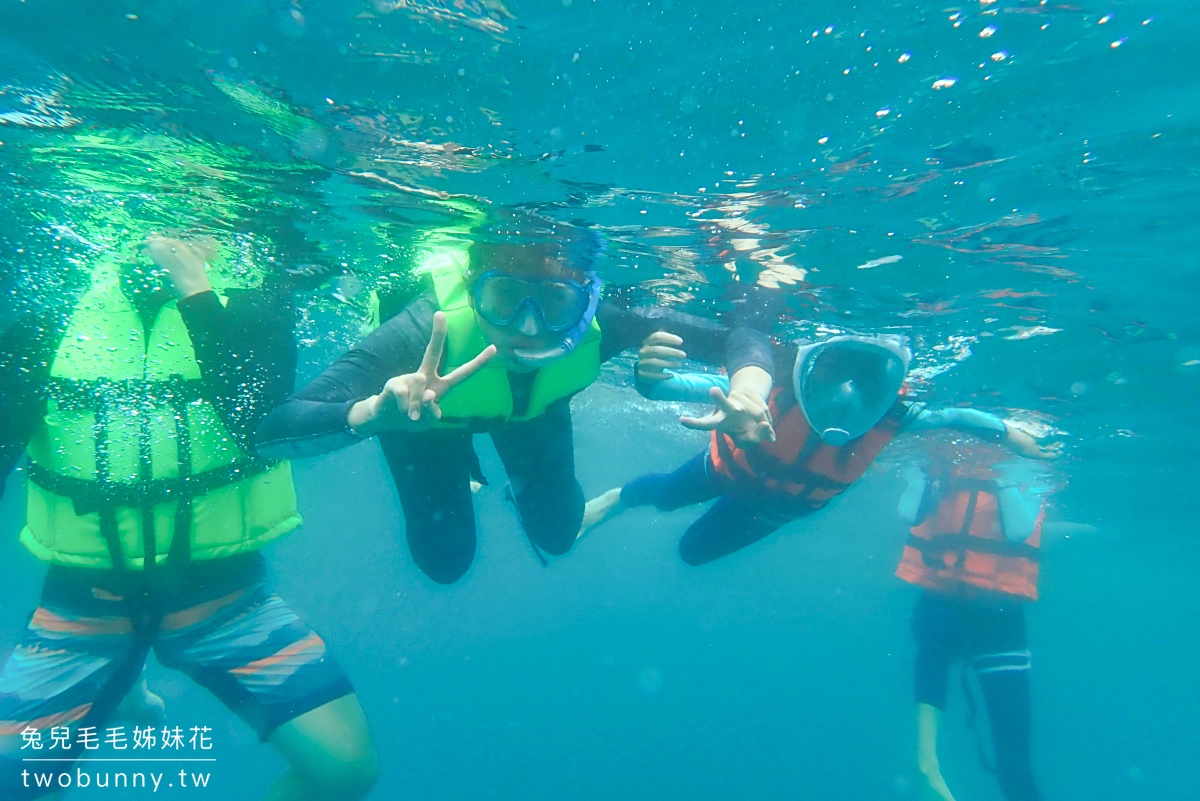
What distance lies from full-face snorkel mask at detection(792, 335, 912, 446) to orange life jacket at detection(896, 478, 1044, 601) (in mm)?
6495

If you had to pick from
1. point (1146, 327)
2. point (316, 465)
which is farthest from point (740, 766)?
point (316, 465)

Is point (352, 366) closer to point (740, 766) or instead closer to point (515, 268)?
point (515, 268)

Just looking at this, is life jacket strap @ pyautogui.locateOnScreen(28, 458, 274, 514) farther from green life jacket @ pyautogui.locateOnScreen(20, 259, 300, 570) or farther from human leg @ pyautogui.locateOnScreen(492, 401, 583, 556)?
human leg @ pyautogui.locateOnScreen(492, 401, 583, 556)

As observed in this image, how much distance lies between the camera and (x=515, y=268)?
5.54 meters

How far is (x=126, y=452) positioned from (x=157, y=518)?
0.54 m

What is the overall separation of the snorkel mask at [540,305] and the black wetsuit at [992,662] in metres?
9.40

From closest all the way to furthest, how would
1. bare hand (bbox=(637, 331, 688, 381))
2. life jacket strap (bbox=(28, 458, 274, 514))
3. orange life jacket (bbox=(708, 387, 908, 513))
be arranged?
life jacket strap (bbox=(28, 458, 274, 514)), bare hand (bbox=(637, 331, 688, 381)), orange life jacket (bbox=(708, 387, 908, 513))

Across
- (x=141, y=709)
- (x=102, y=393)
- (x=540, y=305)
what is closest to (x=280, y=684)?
(x=102, y=393)

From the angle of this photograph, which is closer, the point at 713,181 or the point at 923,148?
the point at 923,148

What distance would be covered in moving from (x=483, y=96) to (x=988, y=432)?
8.79m

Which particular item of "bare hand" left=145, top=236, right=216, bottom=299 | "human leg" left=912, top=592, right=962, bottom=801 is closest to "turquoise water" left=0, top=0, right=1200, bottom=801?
"bare hand" left=145, top=236, right=216, bottom=299

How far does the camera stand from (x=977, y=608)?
33.7 feet

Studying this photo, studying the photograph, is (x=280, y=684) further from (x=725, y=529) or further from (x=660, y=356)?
(x=725, y=529)

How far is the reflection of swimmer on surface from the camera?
9438mm
